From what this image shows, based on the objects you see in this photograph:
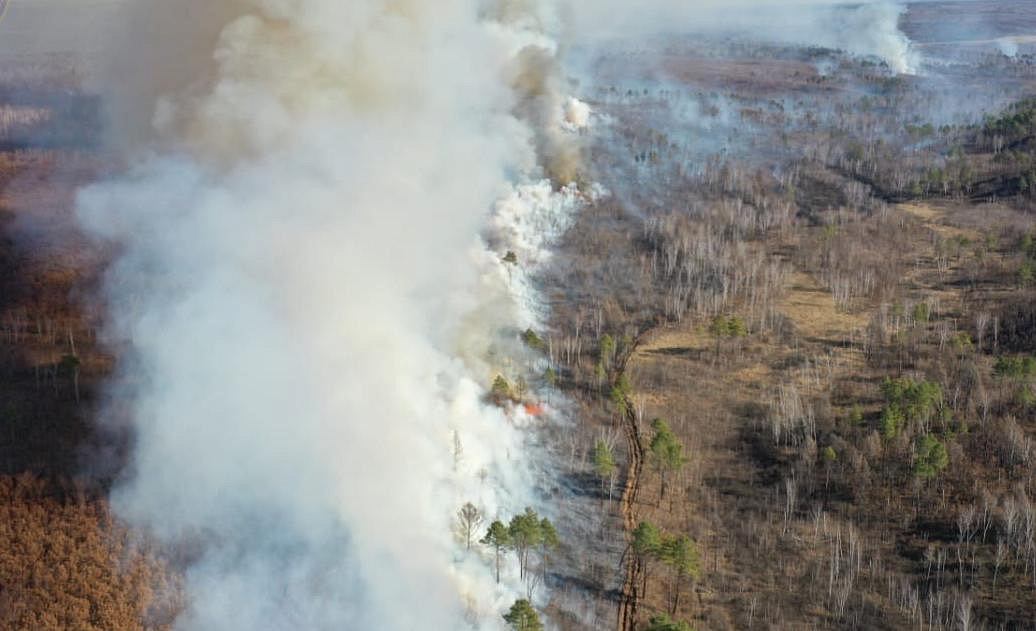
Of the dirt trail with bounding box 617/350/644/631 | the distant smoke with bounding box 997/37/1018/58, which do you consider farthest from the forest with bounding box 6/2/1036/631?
the distant smoke with bounding box 997/37/1018/58

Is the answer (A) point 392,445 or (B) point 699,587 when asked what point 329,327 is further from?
(B) point 699,587

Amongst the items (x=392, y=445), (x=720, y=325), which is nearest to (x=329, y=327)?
(x=392, y=445)

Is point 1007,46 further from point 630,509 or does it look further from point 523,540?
point 523,540

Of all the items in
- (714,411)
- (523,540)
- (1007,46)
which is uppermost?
(1007,46)

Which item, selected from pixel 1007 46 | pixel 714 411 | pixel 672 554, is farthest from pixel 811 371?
pixel 1007 46

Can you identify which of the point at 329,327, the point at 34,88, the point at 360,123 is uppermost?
the point at 360,123

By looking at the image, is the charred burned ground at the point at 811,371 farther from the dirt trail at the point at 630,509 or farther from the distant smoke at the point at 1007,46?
the distant smoke at the point at 1007,46

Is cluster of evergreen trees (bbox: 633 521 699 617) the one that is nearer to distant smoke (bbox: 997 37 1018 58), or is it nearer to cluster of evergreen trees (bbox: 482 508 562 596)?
cluster of evergreen trees (bbox: 482 508 562 596)

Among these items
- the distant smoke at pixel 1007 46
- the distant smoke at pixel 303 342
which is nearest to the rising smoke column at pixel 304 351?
the distant smoke at pixel 303 342
